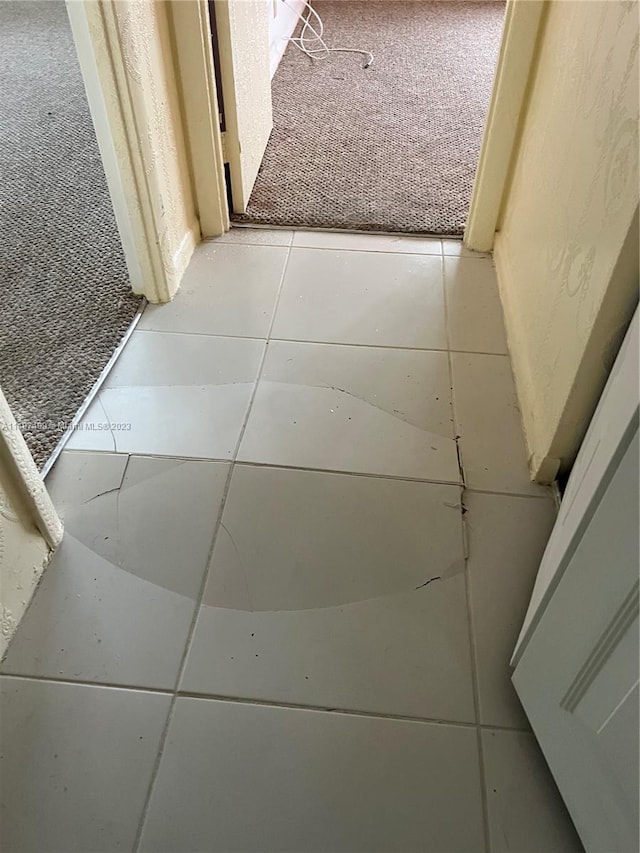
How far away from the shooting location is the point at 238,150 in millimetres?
1848

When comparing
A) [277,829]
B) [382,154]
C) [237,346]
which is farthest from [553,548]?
[382,154]

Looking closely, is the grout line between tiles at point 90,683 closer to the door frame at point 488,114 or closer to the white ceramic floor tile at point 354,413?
the white ceramic floor tile at point 354,413

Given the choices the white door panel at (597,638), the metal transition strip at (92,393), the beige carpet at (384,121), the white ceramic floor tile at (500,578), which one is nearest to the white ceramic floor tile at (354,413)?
the white ceramic floor tile at (500,578)

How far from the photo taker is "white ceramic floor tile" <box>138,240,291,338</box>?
1609 mm

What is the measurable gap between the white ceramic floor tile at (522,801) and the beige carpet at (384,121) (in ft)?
4.55

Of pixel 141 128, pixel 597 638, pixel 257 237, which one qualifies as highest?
pixel 141 128

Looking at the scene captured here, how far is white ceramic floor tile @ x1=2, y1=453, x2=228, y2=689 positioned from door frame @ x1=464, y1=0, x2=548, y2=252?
102 cm

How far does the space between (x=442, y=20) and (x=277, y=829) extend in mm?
3547

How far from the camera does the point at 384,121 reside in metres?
2.44

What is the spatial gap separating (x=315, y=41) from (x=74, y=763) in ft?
10.1

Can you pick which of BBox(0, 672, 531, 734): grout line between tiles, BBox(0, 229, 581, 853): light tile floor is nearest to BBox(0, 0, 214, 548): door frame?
BBox(0, 229, 581, 853): light tile floor

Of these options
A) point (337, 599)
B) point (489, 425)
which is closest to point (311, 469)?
point (337, 599)

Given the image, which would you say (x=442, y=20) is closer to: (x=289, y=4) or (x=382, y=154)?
(x=289, y=4)

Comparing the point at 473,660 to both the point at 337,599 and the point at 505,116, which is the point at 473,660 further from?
the point at 505,116
